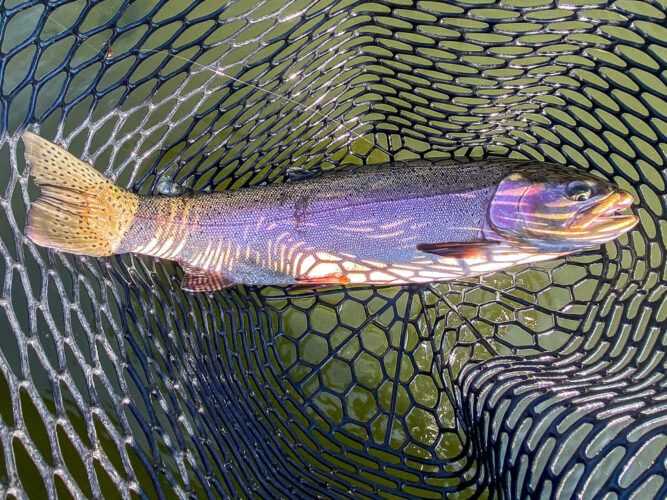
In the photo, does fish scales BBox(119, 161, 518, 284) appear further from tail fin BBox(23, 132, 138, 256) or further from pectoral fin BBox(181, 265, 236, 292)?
tail fin BBox(23, 132, 138, 256)

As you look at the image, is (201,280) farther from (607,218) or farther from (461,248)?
(607,218)

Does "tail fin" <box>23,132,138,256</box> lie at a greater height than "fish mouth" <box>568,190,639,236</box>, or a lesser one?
greater

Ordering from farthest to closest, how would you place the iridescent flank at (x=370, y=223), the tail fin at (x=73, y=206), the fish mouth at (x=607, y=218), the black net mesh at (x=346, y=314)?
the iridescent flank at (x=370, y=223) → the fish mouth at (x=607, y=218) → the tail fin at (x=73, y=206) → the black net mesh at (x=346, y=314)

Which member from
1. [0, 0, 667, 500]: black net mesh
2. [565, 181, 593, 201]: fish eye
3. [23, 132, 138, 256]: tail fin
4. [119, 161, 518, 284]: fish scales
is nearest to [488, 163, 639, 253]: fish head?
[565, 181, 593, 201]: fish eye

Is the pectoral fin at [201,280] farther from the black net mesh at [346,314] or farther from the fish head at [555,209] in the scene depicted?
the fish head at [555,209]

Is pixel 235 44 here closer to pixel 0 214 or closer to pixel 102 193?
pixel 102 193

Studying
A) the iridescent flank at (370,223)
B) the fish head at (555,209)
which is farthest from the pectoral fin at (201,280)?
the fish head at (555,209)

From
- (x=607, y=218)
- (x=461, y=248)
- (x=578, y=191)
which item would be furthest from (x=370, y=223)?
(x=607, y=218)

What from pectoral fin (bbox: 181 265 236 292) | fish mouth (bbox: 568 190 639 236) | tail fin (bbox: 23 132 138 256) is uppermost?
tail fin (bbox: 23 132 138 256)
